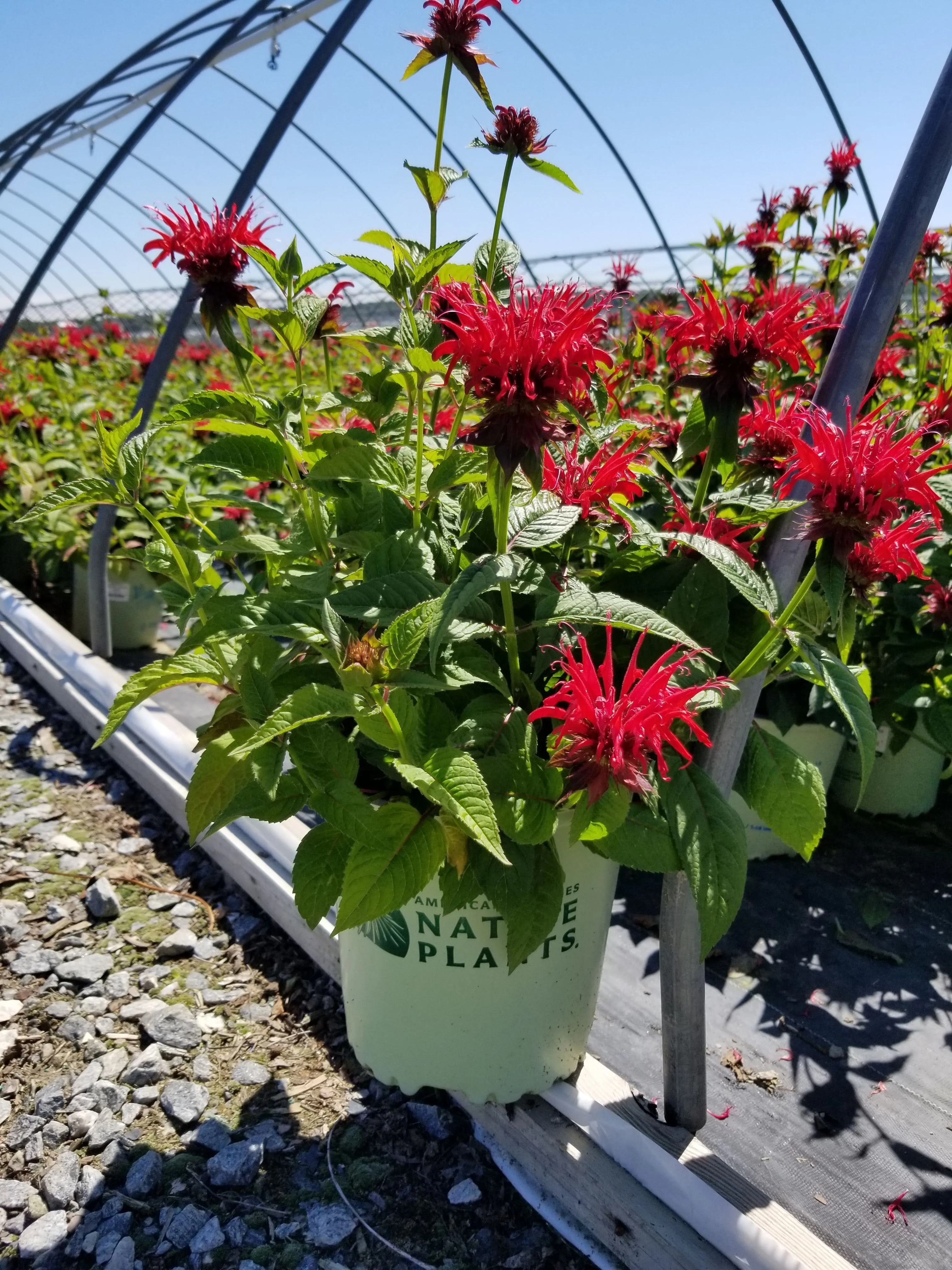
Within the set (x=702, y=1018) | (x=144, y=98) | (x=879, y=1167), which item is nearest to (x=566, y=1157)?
(x=702, y=1018)

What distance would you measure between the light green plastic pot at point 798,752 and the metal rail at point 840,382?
0.71 meters

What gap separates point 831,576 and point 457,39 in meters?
0.56

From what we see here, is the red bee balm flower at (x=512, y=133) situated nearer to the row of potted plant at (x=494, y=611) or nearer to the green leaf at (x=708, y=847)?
the row of potted plant at (x=494, y=611)

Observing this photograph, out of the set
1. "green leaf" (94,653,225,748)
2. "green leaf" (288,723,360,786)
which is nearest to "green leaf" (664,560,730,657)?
"green leaf" (288,723,360,786)

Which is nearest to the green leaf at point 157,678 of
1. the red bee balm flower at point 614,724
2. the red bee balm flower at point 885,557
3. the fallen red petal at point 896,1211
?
the red bee balm flower at point 614,724

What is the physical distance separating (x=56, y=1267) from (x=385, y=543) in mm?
745

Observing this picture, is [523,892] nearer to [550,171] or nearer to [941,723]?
[550,171]

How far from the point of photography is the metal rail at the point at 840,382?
69 cm

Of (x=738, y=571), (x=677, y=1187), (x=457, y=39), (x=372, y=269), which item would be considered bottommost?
(x=677, y=1187)

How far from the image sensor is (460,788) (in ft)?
2.09

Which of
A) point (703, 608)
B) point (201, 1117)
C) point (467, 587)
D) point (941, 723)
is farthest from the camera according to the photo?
point (941, 723)

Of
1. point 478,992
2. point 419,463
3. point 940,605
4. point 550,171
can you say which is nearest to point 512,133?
point 550,171

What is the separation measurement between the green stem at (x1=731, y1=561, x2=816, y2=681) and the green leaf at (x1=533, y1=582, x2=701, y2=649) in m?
0.07

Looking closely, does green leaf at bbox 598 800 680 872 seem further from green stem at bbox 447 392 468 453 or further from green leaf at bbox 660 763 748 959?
green stem at bbox 447 392 468 453
